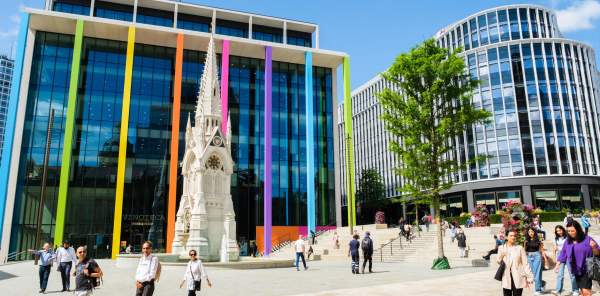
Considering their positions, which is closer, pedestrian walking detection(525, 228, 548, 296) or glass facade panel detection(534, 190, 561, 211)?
pedestrian walking detection(525, 228, 548, 296)

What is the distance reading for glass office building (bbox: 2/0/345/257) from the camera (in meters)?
39.2

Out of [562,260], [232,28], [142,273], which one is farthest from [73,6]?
[562,260]

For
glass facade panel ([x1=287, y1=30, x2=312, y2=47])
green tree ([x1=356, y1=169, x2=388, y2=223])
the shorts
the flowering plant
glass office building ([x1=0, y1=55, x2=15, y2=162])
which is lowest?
the shorts

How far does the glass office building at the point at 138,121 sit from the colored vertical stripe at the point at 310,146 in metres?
0.40

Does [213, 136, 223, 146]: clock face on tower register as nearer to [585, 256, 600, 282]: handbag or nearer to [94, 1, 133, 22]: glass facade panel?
[585, 256, 600, 282]: handbag

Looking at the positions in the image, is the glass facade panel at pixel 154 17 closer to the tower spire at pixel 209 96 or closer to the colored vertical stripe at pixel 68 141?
the colored vertical stripe at pixel 68 141

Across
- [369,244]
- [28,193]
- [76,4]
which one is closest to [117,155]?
[28,193]

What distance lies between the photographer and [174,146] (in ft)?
140

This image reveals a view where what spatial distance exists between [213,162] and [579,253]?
17.0 metres

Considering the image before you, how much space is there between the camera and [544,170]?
5566 centimetres

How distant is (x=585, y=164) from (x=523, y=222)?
163ft

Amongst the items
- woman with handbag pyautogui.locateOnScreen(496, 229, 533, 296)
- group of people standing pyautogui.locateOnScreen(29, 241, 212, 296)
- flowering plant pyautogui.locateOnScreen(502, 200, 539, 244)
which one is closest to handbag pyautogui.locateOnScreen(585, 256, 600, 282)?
woman with handbag pyautogui.locateOnScreen(496, 229, 533, 296)

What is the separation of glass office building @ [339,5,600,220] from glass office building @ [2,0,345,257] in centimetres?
1549

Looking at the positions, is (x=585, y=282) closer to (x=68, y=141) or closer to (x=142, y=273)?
(x=142, y=273)
